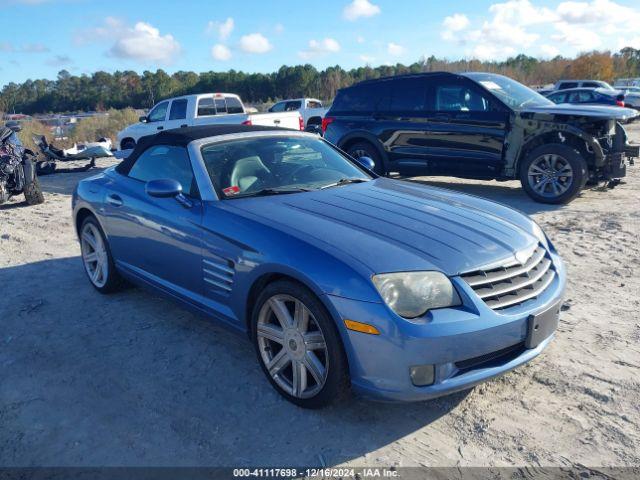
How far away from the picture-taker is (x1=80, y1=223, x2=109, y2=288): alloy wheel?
490 centimetres

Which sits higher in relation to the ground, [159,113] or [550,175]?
[159,113]

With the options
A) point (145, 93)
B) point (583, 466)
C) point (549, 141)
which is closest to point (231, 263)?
point (583, 466)

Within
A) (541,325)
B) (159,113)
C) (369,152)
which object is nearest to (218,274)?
(541,325)

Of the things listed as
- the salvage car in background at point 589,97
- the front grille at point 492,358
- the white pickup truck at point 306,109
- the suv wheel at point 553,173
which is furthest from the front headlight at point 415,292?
the salvage car in background at point 589,97

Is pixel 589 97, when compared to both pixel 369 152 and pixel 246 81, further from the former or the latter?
pixel 246 81

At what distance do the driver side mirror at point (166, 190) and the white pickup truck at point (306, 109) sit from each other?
17.9m

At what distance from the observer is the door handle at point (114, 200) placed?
4.48 meters

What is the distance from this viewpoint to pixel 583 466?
257 cm

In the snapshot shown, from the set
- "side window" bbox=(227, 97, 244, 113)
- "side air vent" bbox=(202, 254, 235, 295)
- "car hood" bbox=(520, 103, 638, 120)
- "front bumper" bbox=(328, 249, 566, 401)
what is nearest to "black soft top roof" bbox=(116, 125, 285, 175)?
"side air vent" bbox=(202, 254, 235, 295)

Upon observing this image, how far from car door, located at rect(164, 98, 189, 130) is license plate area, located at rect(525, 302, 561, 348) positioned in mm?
12653

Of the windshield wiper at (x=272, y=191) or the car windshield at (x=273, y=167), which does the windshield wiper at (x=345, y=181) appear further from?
the windshield wiper at (x=272, y=191)

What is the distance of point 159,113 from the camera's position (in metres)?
15.1

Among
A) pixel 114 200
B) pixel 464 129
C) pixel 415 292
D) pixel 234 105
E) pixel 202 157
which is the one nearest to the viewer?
pixel 415 292

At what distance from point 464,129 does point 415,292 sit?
6.43 meters
